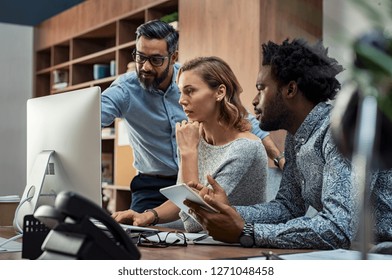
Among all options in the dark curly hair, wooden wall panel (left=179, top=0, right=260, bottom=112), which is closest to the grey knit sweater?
the dark curly hair

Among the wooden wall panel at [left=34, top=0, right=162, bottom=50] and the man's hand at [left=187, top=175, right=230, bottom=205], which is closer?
the man's hand at [left=187, top=175, right=230, bottom=205]

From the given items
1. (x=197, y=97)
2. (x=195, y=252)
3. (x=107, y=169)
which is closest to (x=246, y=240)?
(x=195, y=252)

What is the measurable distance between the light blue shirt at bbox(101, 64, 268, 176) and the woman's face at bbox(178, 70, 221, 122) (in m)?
0.27

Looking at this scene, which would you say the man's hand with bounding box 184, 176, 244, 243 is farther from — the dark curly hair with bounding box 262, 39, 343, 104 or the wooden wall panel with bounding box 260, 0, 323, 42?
the wooden wall panel with bounding box 260, 0, 323, 42

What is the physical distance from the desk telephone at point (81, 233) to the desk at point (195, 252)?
26cm

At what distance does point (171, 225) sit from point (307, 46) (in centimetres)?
59

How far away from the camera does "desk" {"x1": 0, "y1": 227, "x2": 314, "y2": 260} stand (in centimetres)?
106

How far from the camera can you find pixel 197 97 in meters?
1.71

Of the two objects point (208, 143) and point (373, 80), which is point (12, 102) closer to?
point (208, 143)

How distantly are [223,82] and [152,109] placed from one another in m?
0.39

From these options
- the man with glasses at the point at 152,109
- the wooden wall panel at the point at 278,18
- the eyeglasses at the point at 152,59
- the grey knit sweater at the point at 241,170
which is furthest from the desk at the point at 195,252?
the wooden wall panel at the point at 278,18

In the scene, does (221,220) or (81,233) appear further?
(221,220)

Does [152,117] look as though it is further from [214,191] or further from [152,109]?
[214,191]

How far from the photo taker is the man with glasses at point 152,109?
1955 mm
